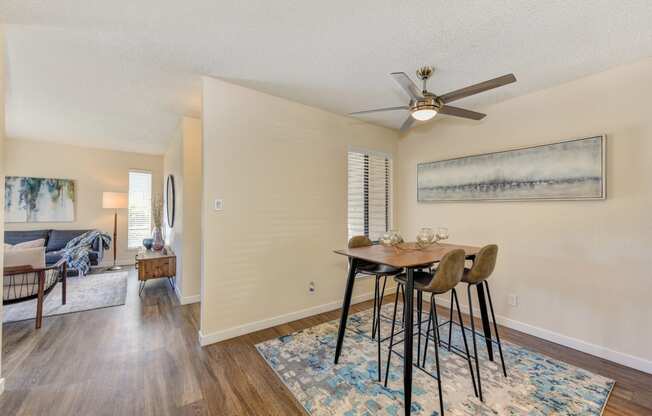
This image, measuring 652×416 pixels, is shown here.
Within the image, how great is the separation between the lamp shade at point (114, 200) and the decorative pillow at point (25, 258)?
110 inches

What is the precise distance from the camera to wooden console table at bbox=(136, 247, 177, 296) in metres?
3.61

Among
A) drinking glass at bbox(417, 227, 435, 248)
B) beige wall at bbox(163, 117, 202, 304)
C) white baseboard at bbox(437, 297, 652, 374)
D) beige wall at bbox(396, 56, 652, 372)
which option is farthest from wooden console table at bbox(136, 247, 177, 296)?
white baseboard at bbox(437, 297, 652, 374)

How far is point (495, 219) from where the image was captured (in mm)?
2926

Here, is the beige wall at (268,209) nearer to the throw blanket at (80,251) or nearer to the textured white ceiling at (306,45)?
the textured white ceiling at (306,45)

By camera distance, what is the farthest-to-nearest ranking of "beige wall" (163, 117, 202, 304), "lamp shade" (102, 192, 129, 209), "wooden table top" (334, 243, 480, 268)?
1. "lamp shade" (102, 192, 129, 209)
2. "beige wall" (163, 117, 202, 304)
3. "wooden table top" (334, 243, 480, 268)

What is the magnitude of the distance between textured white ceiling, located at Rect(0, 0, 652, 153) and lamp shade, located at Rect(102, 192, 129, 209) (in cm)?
257

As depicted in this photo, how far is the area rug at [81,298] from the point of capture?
9.98 ft

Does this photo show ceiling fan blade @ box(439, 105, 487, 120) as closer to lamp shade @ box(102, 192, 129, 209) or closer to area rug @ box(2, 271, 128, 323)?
area rug @ box(2, 271, 128, 323)

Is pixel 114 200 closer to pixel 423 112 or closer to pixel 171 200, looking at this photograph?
pixel 171 200

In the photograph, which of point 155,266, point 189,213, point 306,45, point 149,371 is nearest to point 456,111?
point 306,45

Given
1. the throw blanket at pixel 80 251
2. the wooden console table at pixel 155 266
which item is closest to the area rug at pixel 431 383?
the wooden console table at pixel 155 266

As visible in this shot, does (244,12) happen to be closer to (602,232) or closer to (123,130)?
(602,232)

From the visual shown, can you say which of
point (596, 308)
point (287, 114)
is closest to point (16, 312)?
point (287, 114)

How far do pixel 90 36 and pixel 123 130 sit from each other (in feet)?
8.96
